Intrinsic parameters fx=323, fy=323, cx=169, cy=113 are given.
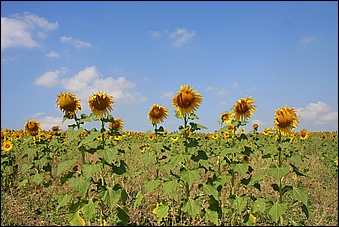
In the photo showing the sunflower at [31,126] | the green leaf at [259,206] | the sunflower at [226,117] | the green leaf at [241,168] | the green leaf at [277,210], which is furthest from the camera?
the sunflower at [31,126]

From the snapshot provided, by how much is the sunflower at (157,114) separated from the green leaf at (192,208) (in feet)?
4.26

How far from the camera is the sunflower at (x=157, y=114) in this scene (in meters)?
4.35

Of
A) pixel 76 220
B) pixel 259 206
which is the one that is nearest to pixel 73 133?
pixel 76 220

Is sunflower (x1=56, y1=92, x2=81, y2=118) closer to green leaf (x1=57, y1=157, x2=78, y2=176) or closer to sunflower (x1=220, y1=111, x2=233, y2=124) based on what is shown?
green leaf (x1=57, y1=157, x2=78, y2=176)

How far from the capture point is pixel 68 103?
379 centimetres

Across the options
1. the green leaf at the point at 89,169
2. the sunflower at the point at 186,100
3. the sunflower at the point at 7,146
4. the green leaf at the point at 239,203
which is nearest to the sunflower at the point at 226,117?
the sunflower at the point at 186,100

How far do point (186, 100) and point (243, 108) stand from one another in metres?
0.74

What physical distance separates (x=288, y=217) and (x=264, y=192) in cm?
69

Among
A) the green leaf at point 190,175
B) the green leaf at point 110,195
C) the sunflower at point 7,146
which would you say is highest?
the sunflower at point 7,146

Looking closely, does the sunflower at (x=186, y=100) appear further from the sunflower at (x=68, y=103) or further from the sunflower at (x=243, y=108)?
the sunflower at (x=68, y=103)

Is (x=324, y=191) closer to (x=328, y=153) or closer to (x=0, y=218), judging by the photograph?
(x=328, y=153)

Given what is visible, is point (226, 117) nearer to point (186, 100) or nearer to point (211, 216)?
point (186, 100)

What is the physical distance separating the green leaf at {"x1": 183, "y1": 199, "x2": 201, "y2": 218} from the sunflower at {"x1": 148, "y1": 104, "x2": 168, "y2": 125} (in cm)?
130

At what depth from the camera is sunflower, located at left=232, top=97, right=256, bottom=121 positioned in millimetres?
3949
